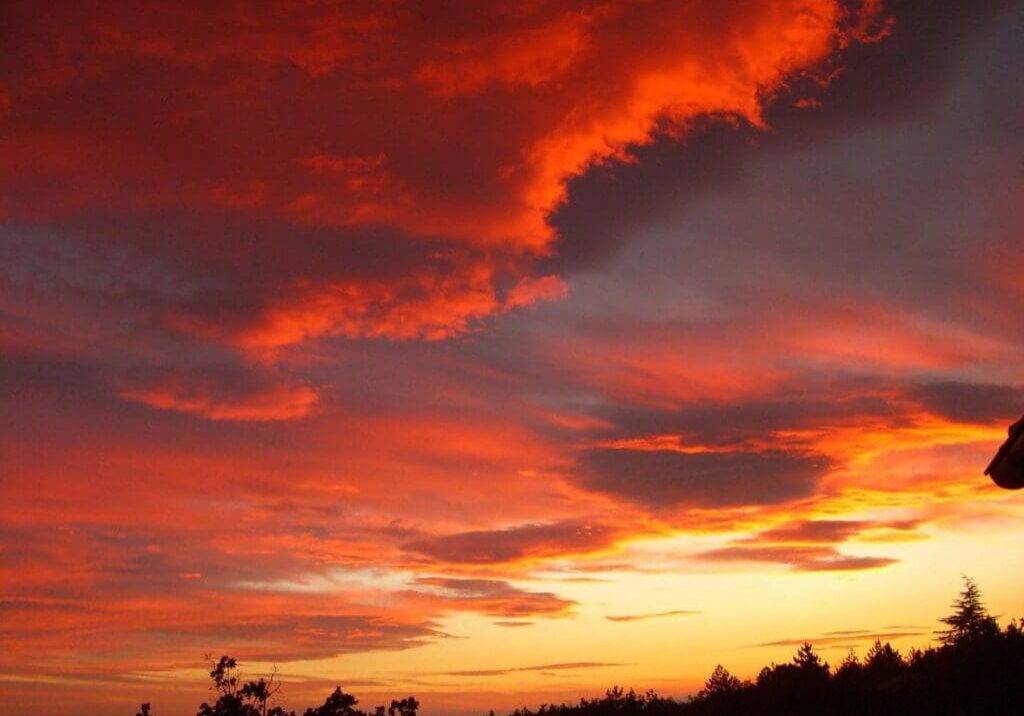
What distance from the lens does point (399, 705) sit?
25906 mm

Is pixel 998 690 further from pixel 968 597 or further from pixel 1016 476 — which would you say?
pixel 968 597

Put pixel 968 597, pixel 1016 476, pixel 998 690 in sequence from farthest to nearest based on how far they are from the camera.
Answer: pixel 968 597
pixel 998 690
pixel 1016 476

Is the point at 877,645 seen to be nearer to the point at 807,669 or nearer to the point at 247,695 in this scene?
the point at 807,669

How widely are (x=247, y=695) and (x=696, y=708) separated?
42.2 ft

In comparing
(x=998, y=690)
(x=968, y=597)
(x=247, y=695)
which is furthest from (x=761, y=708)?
(x=968, y=597)

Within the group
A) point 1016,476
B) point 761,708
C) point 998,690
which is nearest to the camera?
point 1016,476

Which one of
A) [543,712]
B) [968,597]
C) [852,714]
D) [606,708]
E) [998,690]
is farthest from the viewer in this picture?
[968,597]

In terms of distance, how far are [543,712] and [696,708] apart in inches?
330

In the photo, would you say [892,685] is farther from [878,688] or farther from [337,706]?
[337,706]

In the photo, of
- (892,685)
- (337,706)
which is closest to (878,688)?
(892,685)

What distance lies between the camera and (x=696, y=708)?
68.2ft

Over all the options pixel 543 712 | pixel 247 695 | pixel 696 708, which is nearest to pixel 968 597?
pixel 543 712

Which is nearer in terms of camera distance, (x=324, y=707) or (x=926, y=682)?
(x=926, y=682)

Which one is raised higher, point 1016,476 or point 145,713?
point 1016,476
